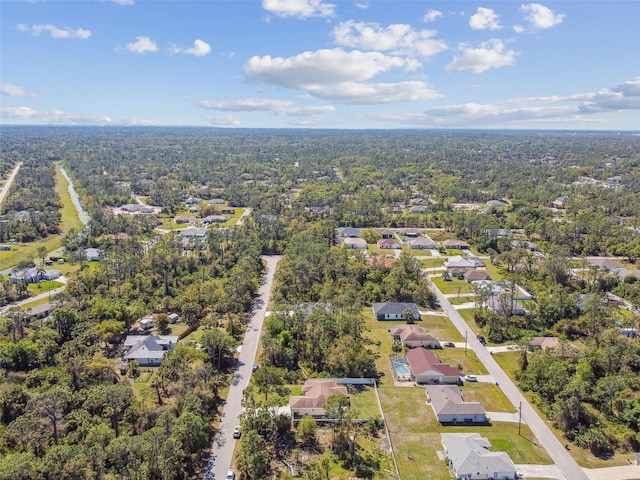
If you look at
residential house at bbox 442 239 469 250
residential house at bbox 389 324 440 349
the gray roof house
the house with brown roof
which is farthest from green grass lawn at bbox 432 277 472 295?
the gray roof house

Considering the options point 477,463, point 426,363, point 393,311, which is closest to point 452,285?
point 393,311

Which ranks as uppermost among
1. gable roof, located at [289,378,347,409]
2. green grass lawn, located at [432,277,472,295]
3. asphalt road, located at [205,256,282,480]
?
gable roof, located at [289,378,347,409]

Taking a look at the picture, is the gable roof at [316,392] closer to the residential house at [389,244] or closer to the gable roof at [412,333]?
the gable roof at [412,333]

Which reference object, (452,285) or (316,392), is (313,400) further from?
(452,285)

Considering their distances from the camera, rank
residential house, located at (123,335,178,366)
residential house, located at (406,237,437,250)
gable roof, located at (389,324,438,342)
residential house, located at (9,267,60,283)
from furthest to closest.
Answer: residential house, located at (406,237,437,250) → residential house, located at (9,267,60,283) → gable roof, located at (389,324,438,342) → residential house, located at (123,335,178,366)

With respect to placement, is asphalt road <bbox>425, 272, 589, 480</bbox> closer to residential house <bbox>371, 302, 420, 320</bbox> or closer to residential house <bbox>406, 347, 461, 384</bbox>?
residential house <bbox>406, 347, 461, 384</bbox>

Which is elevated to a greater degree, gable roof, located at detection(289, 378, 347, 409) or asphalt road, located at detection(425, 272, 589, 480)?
gable roof, located at detection(289, 378, 347, 409)

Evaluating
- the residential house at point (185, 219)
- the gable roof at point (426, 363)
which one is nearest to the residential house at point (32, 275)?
the residential house at point (185, 219)
